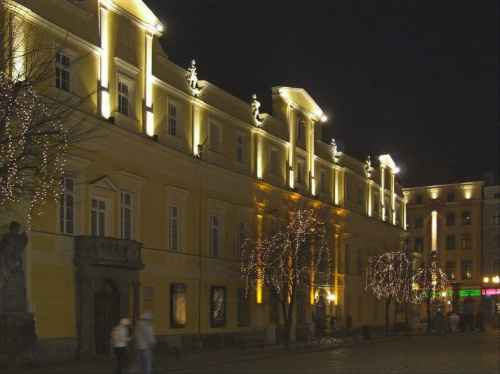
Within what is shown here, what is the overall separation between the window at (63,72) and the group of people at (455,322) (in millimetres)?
34785

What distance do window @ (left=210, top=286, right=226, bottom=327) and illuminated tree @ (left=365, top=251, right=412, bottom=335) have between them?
61.6 ft

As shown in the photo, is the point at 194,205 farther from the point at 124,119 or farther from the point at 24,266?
the point at 24,266

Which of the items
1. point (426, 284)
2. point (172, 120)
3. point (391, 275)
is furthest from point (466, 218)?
point (172, 120)

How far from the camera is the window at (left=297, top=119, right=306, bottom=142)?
1970 inches

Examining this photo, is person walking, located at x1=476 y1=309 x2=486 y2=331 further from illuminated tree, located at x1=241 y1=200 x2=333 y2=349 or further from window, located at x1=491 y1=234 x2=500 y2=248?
window, located at x1=491 y1=234 x2=500 y2=248

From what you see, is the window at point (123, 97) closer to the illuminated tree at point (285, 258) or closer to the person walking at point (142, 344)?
the illuminated tree at point (285, 258)

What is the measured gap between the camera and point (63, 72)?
97.2ft

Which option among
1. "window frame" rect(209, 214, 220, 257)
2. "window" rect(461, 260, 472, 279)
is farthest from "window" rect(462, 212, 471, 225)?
"window frame" rect(209, 214, 220, 257)

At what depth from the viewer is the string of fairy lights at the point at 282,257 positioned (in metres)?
38.9

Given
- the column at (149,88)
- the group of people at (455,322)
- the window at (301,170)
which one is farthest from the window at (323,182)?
the column at (149,88)

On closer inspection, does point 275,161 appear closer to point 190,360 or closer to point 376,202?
point 190,360

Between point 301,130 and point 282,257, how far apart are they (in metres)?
13.5

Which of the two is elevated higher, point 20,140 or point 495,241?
point 20,140

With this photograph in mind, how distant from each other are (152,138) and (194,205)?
4.80 m
